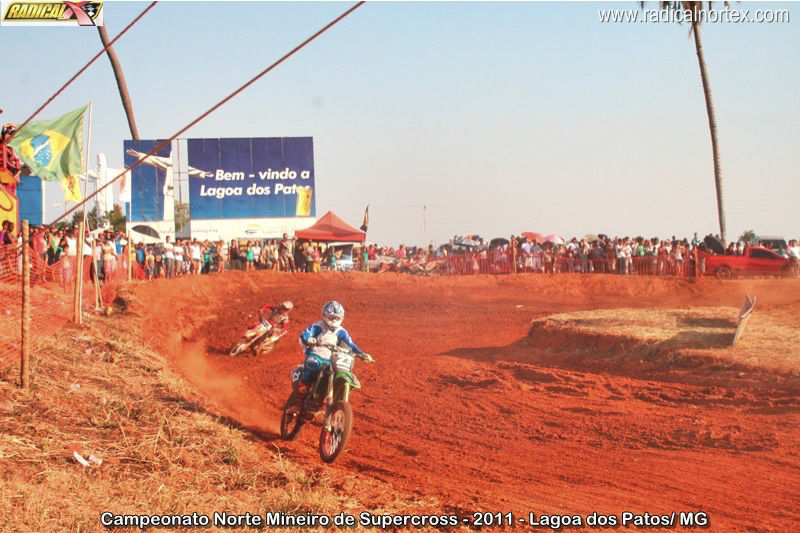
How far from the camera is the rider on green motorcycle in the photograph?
9938mm

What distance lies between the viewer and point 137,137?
37.4 meters

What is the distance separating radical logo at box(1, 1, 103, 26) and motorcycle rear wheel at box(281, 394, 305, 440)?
497cm

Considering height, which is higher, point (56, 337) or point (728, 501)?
point (56, 337)

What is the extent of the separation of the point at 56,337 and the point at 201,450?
662cm

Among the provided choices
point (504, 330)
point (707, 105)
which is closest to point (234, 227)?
point (504, 330)

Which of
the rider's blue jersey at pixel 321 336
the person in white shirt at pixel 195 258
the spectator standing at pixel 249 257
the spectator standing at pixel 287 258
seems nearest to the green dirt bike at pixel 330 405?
the rider's blue jersey at pixel 321 336

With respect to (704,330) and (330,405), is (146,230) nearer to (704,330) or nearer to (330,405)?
(704,330)

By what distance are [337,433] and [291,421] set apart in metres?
1.46

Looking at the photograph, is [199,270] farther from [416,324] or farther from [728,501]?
[728,501]

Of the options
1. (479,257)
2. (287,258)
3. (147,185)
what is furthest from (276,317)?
(147,185)

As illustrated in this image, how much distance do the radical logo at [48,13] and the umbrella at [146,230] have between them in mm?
28232

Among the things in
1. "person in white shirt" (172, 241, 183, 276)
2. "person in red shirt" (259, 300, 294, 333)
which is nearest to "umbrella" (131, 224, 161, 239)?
"person in white shirt" (172, 241, 183, 276)

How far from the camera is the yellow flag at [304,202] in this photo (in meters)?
37.1

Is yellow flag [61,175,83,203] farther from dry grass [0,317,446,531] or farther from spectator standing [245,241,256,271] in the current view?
dry grass [0,317,446,531]
